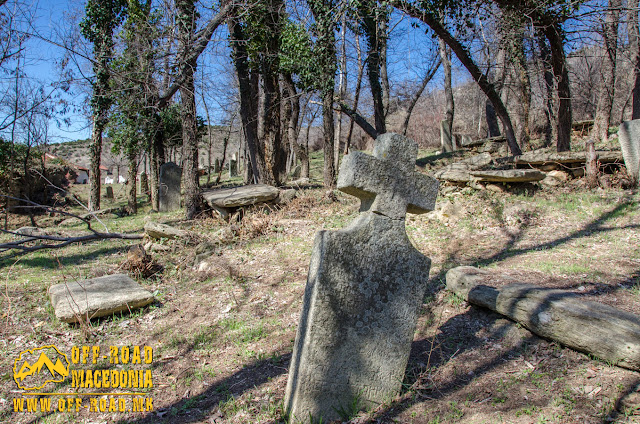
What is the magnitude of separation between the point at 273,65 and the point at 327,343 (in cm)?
1128

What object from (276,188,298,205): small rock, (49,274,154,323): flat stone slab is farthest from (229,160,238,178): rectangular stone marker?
(49,274,154,323): flat stone slab

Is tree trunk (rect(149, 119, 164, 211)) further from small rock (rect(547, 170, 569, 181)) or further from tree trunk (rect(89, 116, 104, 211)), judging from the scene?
small rock (rect(547, 170, 569, 181))

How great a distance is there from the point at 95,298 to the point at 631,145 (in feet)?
32.4

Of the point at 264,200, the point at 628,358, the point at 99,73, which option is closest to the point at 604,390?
the point at 628,358

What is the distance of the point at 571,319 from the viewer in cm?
→ 327

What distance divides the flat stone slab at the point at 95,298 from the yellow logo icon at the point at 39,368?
48 cm

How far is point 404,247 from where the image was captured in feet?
9.89

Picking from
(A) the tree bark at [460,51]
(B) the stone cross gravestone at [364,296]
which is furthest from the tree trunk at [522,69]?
(B) the stone cross gravestone at [364,296]

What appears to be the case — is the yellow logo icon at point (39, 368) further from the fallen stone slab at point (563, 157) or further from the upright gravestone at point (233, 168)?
the upright gravestone at point (233, 168)

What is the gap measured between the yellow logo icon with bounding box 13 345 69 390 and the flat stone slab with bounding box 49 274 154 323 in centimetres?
48

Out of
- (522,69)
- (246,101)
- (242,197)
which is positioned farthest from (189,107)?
(522,69)

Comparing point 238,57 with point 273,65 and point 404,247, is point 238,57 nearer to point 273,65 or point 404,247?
point 273,65

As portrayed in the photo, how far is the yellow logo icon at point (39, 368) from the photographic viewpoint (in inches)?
149

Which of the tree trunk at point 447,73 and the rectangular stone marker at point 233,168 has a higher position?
the tree trunk at point 447,73
